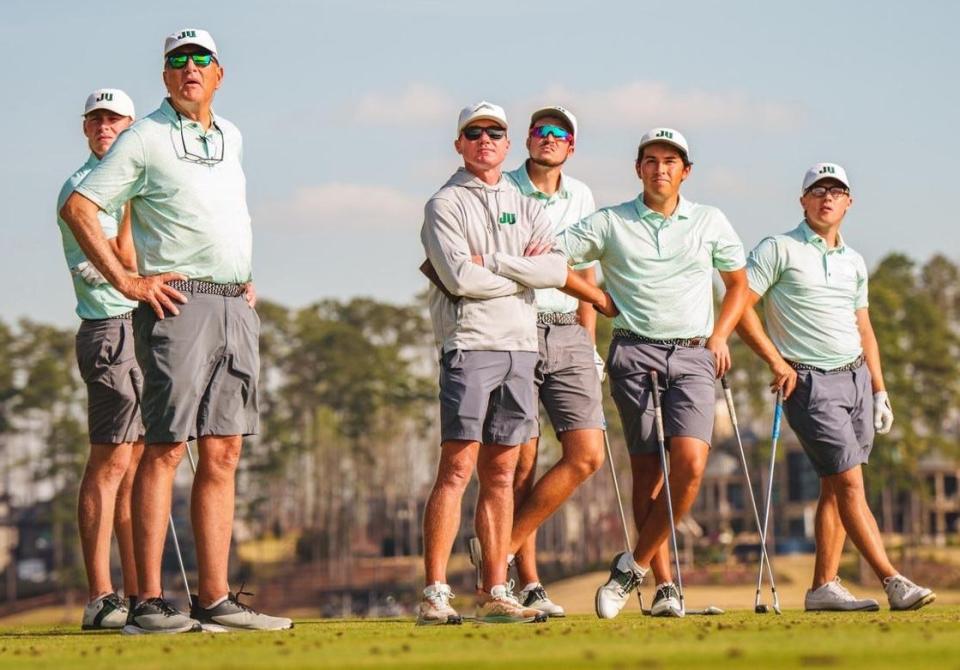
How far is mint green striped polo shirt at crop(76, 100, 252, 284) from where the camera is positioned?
9016 mm

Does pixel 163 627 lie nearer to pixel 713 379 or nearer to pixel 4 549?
pixel 713 379

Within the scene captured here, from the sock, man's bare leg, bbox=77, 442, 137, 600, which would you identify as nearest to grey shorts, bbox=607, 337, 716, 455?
the sock

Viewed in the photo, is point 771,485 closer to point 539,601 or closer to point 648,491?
point 648,491

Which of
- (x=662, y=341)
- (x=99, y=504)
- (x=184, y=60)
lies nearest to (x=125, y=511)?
(x=99, y=504)

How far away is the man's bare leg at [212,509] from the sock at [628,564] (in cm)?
269

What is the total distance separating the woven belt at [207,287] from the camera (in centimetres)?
899

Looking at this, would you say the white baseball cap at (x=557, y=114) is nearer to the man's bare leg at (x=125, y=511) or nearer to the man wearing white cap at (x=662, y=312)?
the man wearing white cap at (x=662, y=312)

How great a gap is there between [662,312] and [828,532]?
2.31 m

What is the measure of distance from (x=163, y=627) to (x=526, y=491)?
3388 mm

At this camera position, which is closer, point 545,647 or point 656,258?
point 545,647

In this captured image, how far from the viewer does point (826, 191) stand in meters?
12.1

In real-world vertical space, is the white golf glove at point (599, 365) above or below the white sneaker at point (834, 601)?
above

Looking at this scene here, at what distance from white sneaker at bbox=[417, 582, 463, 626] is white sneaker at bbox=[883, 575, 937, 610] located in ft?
11.2

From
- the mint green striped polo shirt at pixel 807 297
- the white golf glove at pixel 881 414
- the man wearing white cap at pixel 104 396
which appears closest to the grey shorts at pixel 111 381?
the man wearing white cap at pixel 104 396
